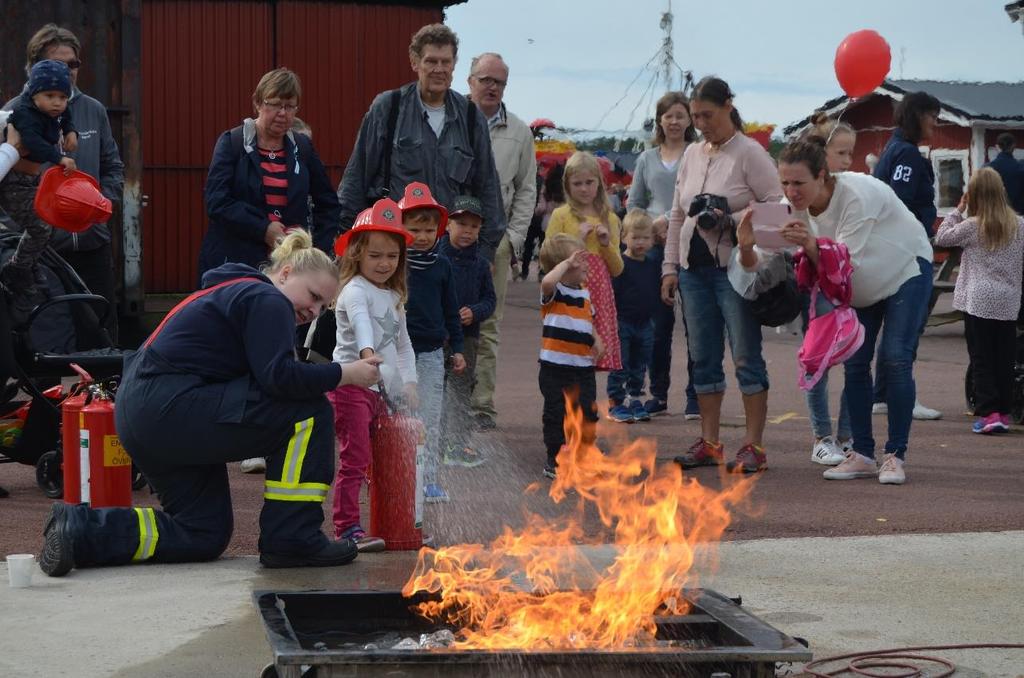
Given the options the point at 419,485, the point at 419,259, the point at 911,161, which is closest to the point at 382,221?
the point at 419,259

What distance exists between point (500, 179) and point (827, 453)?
2606 mm

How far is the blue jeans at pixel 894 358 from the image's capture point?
8.32 meters

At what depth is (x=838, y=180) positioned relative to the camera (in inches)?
329

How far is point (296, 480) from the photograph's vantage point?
5.89 metres

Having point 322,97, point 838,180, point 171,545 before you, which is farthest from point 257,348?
point 322,97

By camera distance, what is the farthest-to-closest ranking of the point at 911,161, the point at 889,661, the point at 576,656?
the point at 911,161, the point at 889,661, the point at 576,656

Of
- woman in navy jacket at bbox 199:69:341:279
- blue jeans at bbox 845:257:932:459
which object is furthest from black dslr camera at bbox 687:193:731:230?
woman in navy jacket at bbox 199:69:341:279

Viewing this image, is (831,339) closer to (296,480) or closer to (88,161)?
(296,480)

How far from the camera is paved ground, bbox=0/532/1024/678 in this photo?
4.79 meters

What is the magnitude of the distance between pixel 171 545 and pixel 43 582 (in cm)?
51

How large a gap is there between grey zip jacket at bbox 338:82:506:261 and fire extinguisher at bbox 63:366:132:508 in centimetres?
217

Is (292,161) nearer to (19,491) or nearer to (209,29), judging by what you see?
(19,491)

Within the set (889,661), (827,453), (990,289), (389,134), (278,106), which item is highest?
(278,106)

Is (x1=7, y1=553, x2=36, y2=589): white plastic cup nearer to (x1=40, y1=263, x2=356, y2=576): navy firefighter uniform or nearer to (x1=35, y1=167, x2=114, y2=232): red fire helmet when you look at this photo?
(x1=40, y1=263, x2=356, y2=576): navy firefighter uniform
